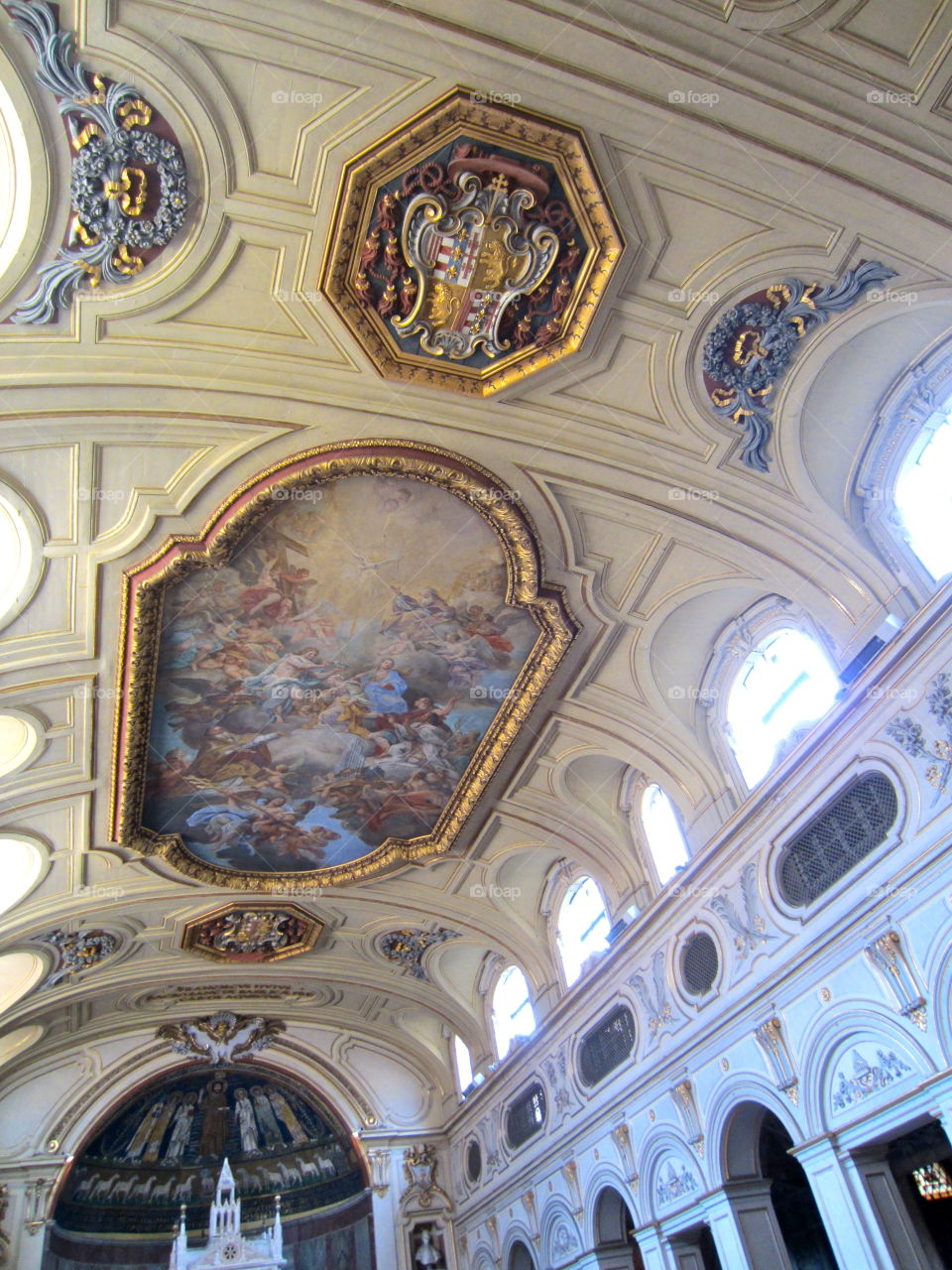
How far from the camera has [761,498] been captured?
11352mm

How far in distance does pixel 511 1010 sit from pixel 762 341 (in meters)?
16.0

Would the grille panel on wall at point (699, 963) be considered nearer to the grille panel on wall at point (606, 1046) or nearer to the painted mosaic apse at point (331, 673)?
the grille panel on wall at point (606, 1046)

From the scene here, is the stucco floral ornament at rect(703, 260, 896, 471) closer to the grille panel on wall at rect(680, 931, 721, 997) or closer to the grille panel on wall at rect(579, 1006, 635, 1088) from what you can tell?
the grille panel on wall at rect(680, 931, 721, 997)

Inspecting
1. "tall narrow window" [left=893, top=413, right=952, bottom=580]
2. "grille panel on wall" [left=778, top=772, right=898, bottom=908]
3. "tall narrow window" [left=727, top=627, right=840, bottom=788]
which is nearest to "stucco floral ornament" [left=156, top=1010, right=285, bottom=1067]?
"tall narrow window" [left=727, top=627, right=840, bottom=788]

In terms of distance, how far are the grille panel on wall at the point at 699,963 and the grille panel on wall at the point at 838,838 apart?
2039 mm

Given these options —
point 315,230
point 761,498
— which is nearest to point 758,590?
point 761,498

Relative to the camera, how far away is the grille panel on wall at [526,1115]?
60.3ft

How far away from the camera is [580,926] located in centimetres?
1780

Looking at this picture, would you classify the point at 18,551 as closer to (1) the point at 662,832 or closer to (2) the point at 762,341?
(2) the point at 762,341

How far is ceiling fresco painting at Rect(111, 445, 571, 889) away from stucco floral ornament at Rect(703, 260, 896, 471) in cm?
292

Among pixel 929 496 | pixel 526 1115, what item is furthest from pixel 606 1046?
pixel 929 496

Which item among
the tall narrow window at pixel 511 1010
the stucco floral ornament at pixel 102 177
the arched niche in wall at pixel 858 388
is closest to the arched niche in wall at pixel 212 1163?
the tall narrow window at pixel 511 1010

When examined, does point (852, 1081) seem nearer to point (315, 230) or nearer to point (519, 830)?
point (519, 830)

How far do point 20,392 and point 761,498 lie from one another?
28.1ft
